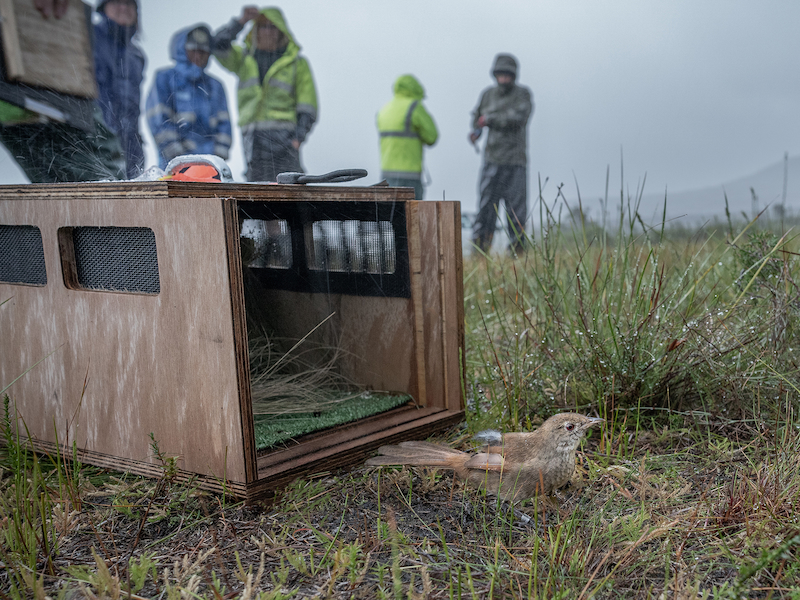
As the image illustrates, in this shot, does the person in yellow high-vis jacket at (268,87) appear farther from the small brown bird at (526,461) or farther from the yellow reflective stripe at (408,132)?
the yellow reflective stripe at (408,132)

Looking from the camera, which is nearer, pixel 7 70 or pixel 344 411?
pixel 7 70

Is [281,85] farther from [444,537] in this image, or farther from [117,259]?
[444,537]

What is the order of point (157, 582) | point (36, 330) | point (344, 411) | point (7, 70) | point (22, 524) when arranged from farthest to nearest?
point (344, 411) → point (7, 70) → point (36, 330) → point (22, 524) → point (157, 582)

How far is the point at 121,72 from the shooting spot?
2.33 metres

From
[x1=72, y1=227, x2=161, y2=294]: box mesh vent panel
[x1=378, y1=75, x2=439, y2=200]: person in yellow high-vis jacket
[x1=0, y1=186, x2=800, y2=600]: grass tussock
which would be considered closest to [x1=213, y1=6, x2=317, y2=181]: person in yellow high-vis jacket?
[x1=72, y1=227, x2=161, y2=294]: box mesh vent panel

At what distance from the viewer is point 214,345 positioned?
1.60 metres

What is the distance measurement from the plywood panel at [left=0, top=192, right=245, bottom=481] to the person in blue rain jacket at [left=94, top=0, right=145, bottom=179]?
427 millimetres

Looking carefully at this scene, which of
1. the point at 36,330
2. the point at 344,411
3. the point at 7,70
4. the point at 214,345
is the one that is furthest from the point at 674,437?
the point at 7,70

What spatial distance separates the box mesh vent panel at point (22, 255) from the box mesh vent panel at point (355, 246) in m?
0.85

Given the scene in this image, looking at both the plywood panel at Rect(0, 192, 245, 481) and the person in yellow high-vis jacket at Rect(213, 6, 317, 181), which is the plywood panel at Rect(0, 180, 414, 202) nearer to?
the plywood panel at Rect(0, 192, 245, 481)

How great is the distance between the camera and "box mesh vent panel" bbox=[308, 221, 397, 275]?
2.22m

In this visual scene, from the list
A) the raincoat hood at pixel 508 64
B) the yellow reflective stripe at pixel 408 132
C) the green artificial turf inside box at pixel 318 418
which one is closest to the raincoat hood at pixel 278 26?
the green artificial turf inside box at pixel 318 418

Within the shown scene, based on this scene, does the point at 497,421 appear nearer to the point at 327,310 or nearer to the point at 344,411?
the point at 344,411

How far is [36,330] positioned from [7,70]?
0.87 metres
